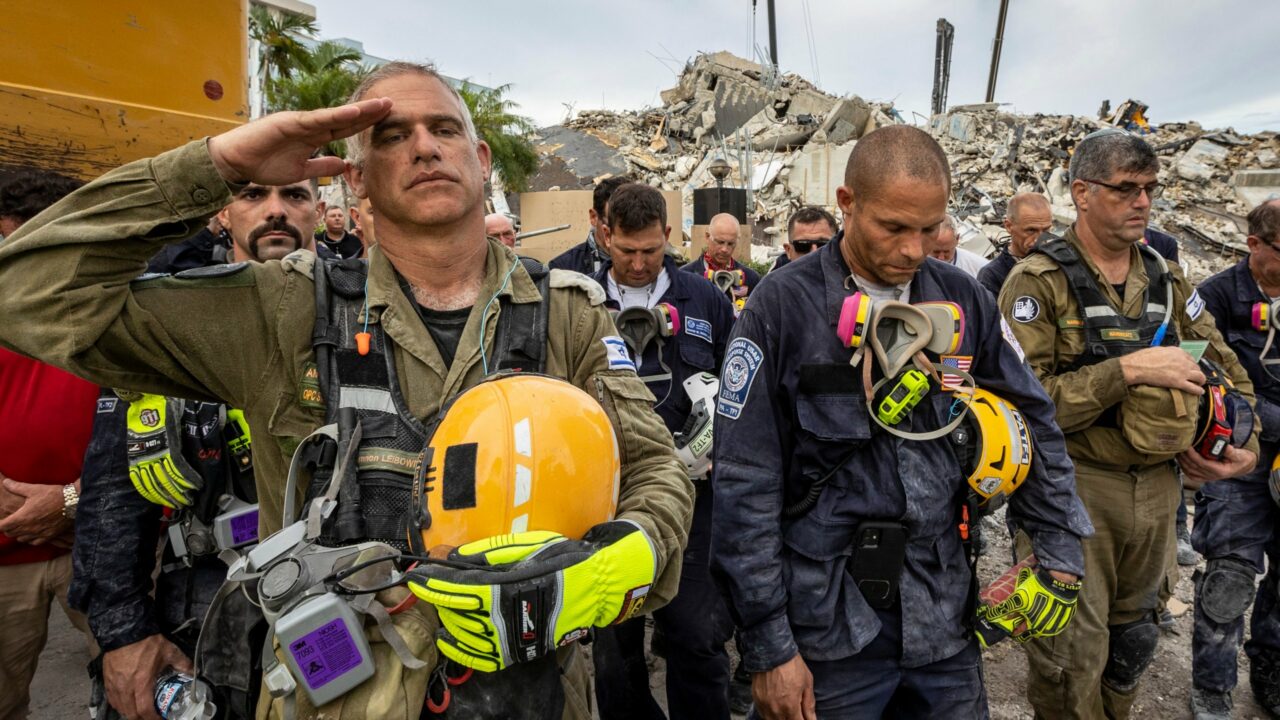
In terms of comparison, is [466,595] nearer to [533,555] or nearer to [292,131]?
[533,555]

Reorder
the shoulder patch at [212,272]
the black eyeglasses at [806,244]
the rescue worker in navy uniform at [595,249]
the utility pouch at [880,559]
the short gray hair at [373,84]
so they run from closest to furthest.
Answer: the shoulder patch at [212,272], the short gray hair at [373,84], the utility pouch at [880,559], the rescue worker in navy uniform at [595,249], the black eyeglasses at [806,244]

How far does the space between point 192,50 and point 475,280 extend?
84.6 inches

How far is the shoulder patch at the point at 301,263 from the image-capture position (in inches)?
68.7

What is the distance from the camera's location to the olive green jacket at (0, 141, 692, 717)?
4.53ft

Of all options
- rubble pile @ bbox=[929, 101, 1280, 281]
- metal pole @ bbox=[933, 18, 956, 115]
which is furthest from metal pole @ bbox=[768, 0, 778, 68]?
rubble pile @ bbox=[929, 101, 1280, 281]

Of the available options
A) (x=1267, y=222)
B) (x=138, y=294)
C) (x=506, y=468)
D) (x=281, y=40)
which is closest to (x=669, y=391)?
(x=506, y=468)

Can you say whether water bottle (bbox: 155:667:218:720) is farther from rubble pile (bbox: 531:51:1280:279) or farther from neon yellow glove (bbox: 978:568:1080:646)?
rubble pile (bbox: 531:51:1280:279)

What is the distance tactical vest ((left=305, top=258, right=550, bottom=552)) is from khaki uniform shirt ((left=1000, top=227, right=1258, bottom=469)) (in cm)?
269

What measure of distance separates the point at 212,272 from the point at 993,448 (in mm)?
2265

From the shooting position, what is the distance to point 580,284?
78.8 inches

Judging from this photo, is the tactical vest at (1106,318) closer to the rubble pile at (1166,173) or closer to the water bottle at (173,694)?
the water bottle at (173,694)

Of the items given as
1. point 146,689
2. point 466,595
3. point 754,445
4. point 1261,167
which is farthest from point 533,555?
point 1261,167

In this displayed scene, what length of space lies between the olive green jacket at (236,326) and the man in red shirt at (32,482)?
5.35 feet

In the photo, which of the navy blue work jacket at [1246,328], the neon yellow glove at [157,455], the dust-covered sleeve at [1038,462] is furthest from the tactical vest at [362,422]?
the navy blue work jacket at [1246,328]
